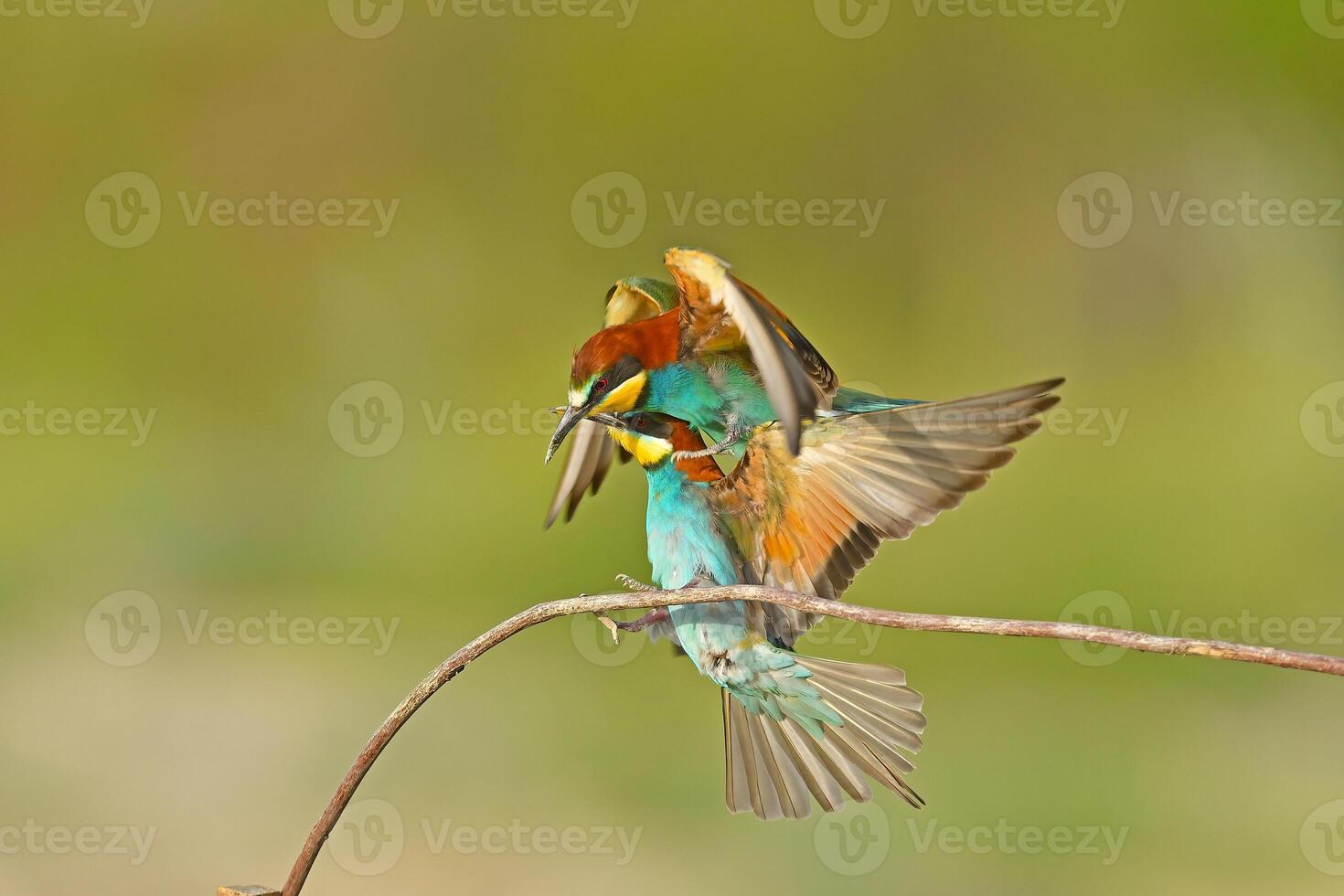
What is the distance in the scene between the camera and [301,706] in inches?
96.2

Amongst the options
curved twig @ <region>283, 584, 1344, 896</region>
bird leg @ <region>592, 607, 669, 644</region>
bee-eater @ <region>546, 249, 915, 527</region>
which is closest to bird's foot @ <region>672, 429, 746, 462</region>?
bee-eater @ <region>546, 249, 915, 527</region>

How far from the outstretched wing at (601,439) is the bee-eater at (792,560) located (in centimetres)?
13

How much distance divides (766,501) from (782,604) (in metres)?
0.29

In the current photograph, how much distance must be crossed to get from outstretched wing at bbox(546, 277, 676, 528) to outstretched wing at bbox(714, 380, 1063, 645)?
222mm

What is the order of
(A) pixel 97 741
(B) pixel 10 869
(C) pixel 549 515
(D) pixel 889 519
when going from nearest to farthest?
(D) pixel 889 519 < (C) pixel 549 515 < (B) pixel 10 869 < (A) pixel 97 741

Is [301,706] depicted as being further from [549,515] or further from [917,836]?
[549,515]

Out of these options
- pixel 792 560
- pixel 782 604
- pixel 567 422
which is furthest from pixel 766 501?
pixel 782 604

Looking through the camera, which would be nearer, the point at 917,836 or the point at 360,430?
the point at 917,836

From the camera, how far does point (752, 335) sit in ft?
2.74

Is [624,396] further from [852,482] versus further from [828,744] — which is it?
[828,744]

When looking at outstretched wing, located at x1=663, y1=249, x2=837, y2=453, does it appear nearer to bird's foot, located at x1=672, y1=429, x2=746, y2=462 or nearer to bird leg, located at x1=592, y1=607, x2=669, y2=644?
bird's foot, located at x1=672, y1=429, x2=746, y2=462

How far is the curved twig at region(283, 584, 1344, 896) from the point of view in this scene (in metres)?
0.56

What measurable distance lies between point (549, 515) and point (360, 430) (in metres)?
1.44

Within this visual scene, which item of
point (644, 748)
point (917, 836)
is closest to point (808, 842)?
point (917, 836)
